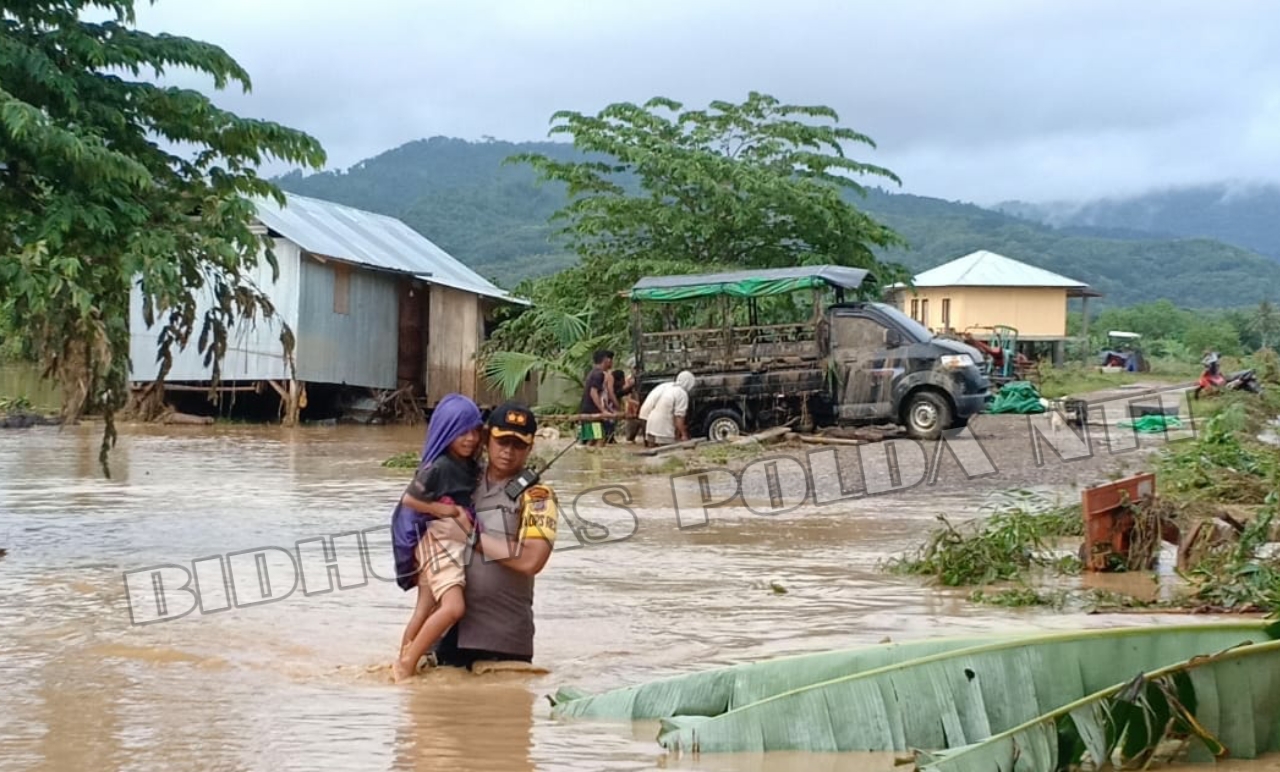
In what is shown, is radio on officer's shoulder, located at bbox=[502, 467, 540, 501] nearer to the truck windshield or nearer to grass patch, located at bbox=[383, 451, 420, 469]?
grass patch, located at bbox=[383, 451, 420, 469]

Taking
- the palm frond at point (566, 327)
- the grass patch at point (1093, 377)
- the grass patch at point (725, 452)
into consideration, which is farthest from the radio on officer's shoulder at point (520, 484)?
the grass patch at point (1093, 377)

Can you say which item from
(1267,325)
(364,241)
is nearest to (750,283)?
(364,241)

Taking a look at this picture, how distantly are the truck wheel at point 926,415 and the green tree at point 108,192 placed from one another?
1063 cm

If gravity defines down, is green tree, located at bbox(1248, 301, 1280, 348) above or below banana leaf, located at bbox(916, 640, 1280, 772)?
above

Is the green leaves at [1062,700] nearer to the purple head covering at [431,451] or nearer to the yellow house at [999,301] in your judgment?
the purple head covering at [431,451]

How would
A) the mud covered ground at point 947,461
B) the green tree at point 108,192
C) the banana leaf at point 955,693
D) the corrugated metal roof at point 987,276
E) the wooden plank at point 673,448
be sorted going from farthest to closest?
the corrugated metal roof at point 987,276 < the wooden plank at point 673,448 < the mud covered ground at point 947,461 < the green tree at point 108,192 < the banana leaf at point 955,693

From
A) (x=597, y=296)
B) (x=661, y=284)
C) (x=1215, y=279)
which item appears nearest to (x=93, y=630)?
(x=661, y=284)

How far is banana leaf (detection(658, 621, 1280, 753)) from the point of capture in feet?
14.5

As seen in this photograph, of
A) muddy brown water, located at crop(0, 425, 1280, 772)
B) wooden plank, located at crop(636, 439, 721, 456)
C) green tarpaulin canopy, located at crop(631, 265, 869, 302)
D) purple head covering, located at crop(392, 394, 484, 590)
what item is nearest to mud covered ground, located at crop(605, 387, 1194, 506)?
wooden plank, located at crop(636, 439, 721, 456)

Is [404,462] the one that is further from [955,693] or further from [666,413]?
[955,693]

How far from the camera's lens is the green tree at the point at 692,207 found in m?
27.0

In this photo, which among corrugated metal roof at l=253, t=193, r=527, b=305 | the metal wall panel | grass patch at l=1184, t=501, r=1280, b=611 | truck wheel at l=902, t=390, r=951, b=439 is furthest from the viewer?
the metal wall panel

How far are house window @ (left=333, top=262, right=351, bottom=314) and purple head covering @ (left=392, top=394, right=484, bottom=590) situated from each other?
78.7 feet

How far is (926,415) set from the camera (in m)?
19.1
